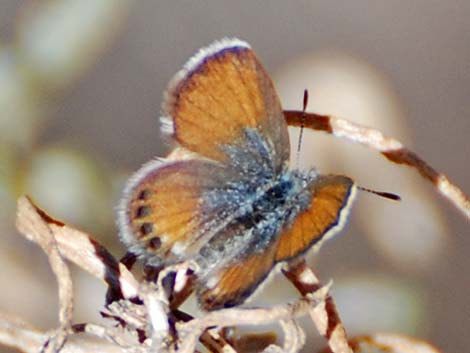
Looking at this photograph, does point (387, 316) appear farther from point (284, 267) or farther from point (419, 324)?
point (284, 267)

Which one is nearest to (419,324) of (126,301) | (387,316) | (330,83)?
(387,316)

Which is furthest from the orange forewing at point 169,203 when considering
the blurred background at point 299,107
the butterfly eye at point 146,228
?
the blurred background at point 299,107

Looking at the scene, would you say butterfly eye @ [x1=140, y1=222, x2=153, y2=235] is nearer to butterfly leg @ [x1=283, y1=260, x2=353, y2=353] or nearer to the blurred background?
butterfly leg @ [x1=283, y1=260, x2=353, y2=353]

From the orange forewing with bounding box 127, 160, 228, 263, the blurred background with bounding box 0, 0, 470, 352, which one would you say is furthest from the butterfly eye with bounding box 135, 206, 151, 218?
the blurred background with bounding box 0, 0, 470, 352

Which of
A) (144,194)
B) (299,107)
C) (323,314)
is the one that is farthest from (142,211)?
(299,107)

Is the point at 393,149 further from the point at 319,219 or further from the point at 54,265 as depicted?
the point at 54,265

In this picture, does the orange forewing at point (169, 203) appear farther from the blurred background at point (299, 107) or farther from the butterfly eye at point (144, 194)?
the blurred background at point (299, 107)
